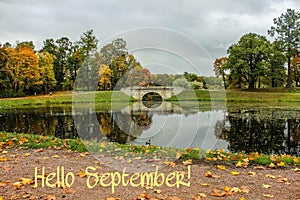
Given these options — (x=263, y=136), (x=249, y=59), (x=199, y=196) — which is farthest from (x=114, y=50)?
(x=249, y=59)

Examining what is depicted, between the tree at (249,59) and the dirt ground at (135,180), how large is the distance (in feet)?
110

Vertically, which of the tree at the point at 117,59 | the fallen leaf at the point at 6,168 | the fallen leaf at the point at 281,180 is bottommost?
the fallen leaf at the point at 6,168

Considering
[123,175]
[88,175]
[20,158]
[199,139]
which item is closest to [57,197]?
[88,175]

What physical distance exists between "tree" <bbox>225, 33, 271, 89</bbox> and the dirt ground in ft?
110

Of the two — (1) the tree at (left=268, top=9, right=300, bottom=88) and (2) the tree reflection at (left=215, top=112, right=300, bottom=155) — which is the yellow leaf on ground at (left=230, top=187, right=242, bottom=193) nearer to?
(2) the tree reflection at (left=215, top=112, right=300, bottom=155)

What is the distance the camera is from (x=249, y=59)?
38531 mm

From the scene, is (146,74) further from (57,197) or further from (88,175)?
(57,197)

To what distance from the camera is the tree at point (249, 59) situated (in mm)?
36938

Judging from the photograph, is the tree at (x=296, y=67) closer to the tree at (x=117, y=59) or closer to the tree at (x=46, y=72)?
the tree at (x=46, y=72)

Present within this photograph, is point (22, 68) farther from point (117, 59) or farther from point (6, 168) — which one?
point (6, 168)

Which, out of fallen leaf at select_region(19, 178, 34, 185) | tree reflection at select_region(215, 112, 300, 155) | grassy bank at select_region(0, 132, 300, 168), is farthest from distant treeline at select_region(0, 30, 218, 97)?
tree reflection at select_region(215, 112, 300, 155)

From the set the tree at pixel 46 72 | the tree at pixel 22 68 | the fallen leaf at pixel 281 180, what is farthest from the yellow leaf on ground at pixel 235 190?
the tree at pixel 46 72

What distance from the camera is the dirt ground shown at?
12.7 feet

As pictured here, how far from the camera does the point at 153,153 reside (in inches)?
243
